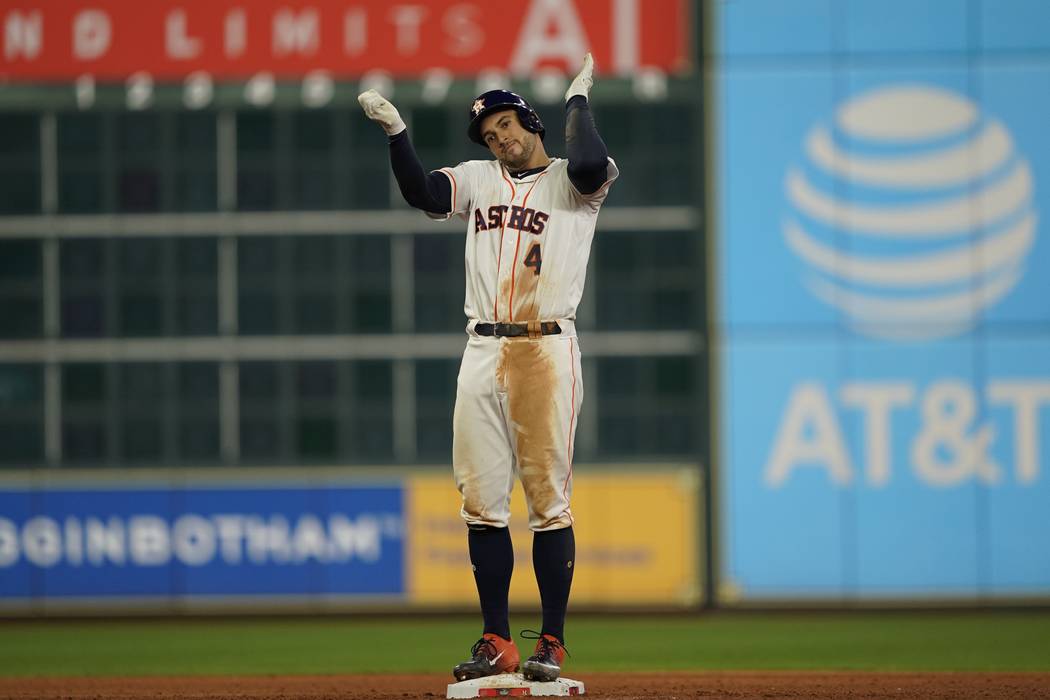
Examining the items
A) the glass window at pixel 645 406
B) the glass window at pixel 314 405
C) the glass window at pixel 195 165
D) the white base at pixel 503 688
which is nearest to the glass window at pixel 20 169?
the glass window at pixel 195 165

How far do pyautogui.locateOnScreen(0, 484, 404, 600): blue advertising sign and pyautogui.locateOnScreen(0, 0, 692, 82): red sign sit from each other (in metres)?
3.07

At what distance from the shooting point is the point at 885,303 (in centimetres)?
1298

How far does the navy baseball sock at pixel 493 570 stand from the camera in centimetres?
608

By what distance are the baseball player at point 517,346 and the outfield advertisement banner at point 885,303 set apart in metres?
7.06

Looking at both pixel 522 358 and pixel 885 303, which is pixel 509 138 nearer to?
pixel 522 358

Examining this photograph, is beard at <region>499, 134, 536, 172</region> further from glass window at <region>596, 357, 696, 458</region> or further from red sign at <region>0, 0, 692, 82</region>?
red sign at <region>0, 0, 692, 82</region>

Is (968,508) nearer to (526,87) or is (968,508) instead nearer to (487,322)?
(526,87)

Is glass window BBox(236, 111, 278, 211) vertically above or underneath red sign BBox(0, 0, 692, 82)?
underneath

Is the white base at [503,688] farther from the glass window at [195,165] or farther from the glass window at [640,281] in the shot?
the glass window at [195,165]

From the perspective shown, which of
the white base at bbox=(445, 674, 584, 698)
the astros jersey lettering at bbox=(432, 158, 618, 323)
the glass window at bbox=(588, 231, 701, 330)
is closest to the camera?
the white base at bbox=(445, 674, 584, 698)

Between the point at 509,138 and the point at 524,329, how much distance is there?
673 millimetres

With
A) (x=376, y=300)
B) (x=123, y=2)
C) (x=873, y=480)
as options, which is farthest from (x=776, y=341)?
(x=123, y=2)

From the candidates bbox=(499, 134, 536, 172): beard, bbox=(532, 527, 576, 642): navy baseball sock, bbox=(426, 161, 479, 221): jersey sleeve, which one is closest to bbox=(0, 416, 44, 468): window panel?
bbox=(426, 161, 479, 221): jersey sleeve

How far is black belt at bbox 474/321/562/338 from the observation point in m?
6.00
